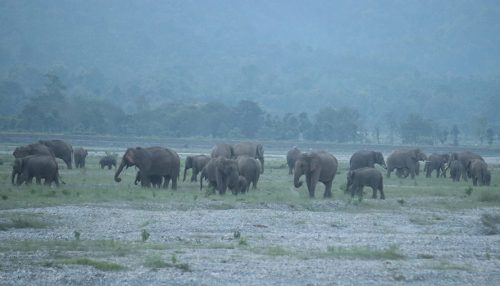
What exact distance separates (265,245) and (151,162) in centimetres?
1469

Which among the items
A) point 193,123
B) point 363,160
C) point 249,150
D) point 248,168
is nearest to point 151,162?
point 248,168

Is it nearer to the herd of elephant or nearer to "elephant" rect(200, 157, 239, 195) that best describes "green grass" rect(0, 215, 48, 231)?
the herd of elephant

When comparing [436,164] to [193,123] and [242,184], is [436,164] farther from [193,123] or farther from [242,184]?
[193,123]

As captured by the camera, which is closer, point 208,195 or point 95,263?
point 95,263

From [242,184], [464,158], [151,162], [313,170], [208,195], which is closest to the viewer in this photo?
[208,195]

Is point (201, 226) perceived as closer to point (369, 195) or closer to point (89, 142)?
point (369, 195)

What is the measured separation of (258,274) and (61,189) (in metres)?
15.8

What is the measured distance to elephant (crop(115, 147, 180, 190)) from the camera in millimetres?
32719

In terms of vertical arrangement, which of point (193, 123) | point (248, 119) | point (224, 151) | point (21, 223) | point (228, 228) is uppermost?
point (248, 119)

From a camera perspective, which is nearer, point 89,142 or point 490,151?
point 89,142

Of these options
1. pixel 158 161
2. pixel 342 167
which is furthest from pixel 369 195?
pixel 342 167

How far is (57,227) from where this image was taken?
2109 centimetres

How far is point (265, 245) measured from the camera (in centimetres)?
1880

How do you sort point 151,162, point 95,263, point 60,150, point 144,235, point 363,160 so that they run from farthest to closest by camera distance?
point 60,150 < point 363,160 < point 151,162 < point 144,235 < point 95,263
